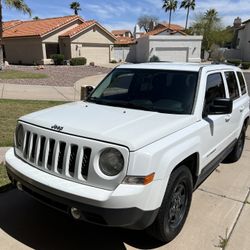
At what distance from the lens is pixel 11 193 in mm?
4324

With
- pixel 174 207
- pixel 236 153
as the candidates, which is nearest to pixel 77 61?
pixel 236 153

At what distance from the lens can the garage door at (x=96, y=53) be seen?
34.1 meters

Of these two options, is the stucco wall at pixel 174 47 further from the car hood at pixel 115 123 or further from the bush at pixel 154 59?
the car hood at pixel 115 123

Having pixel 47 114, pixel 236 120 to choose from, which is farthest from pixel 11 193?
pixel 236 120

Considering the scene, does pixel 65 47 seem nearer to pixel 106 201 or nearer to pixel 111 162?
pixel 111 162

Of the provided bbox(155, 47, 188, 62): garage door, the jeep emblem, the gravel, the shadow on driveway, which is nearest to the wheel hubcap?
the shadow on driveway

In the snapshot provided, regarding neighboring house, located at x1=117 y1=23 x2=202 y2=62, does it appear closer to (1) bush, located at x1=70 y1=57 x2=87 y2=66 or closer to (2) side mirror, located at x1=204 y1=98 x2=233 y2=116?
(1) bush, located at x1=70 y1=57 x2=87 y2=66

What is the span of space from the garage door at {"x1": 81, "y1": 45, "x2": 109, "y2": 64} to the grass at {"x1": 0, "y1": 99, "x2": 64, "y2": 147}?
24.3 metres

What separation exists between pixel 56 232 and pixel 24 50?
33.2 meters

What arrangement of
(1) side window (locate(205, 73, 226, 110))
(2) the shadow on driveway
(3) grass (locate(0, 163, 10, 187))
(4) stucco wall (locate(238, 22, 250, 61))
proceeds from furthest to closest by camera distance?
1. (4) stucco wall (locate(238, 22, 250, 61))
2. (3) grass (locate(0, 163, 10, 187))
3. (1) side window (locate(205, 73, 226, 110))
4. (2) the shadow on driveway

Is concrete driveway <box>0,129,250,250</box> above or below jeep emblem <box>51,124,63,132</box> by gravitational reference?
below

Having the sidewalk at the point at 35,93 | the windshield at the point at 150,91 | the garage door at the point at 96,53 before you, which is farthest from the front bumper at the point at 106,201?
the garage door at the point at 96,53

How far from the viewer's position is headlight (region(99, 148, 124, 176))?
9.14 ft

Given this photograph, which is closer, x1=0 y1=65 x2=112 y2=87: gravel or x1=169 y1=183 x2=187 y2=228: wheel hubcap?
x1=169 y1=183 x2=187 y2=228: wheel hubcap
